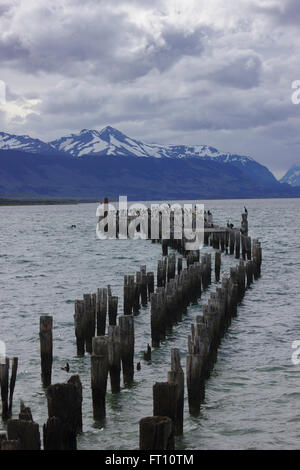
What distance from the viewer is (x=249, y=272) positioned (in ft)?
80.7

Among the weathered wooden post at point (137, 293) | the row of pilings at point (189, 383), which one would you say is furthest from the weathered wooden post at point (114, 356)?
the weathered wooden post at point (137, 293)

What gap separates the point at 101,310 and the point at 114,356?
4.17m

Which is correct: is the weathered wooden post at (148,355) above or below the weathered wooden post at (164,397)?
below

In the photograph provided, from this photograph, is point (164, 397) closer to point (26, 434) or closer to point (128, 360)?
point (26, 434)

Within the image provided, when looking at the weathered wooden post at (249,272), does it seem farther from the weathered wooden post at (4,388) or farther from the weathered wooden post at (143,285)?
the weathered wooden post at (4,388)

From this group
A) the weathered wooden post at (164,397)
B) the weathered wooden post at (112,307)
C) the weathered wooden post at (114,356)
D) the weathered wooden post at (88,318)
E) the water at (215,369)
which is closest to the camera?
the weathered wooden post at (164,397)

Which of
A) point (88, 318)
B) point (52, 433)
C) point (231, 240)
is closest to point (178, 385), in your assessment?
point (52, 433)

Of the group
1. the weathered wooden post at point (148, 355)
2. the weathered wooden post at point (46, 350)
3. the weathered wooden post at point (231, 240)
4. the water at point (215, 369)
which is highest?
the weathered wooden post at point (231, 240)

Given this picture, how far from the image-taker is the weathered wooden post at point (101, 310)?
571 inches

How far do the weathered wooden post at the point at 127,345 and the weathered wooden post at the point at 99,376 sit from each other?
141 centimetres

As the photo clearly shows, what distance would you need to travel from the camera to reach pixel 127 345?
37.1 ft

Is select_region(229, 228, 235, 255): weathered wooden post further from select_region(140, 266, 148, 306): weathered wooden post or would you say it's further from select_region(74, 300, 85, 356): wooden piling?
select_region(74, 300, 85, 356): wooden piling
